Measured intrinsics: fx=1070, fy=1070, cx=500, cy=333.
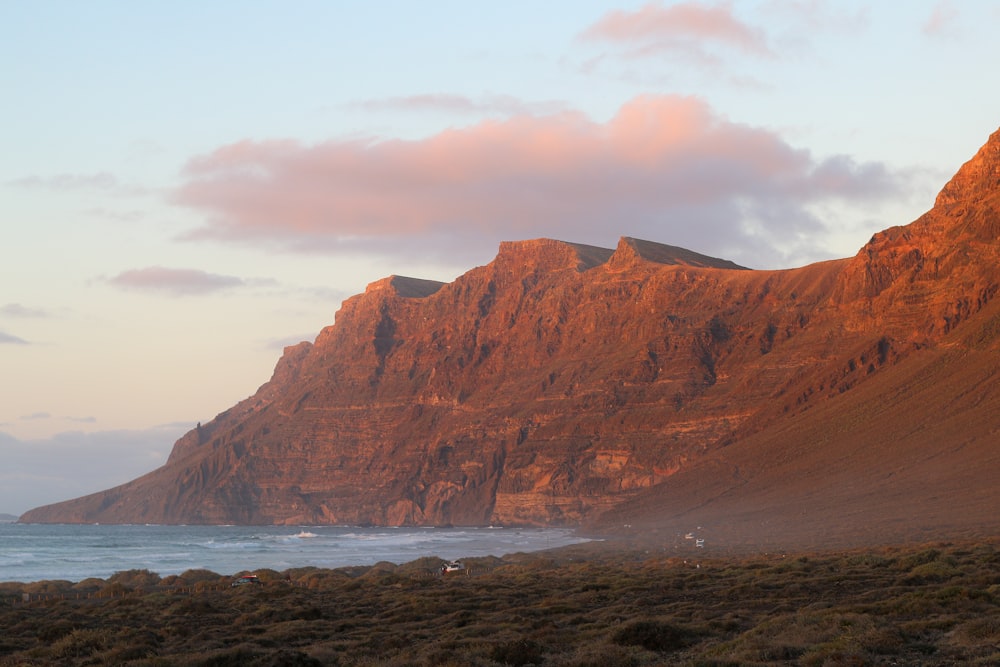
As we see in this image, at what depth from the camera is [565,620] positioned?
3541 cm

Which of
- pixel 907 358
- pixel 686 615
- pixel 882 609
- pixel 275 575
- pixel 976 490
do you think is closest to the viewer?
pixel 882 609

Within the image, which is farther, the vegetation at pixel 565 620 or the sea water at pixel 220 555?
the sea water at pixel 220 555

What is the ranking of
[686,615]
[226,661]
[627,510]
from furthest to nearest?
[627,510] → [686,615] → [226,661]

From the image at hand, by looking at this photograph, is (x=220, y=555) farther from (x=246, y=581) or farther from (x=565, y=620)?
(x=565, y=620)

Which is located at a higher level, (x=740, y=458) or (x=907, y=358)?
(x=907, y=358)

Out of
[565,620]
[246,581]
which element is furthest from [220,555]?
[565,620]

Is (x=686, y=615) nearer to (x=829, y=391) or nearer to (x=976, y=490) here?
(x=976, y=490)

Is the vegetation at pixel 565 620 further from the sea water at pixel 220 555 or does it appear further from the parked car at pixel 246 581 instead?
the sea water at pixel 220 555

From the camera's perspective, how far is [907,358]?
161250 mm

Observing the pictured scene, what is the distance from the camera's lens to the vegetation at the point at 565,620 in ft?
84.6

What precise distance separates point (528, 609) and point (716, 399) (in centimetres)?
16275

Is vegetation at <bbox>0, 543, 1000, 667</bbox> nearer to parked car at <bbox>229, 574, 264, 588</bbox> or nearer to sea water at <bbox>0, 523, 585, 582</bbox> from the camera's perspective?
parked car at <bbox>229, 574, 264, 588</bbox>

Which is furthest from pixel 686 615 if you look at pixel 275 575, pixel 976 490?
pixel 976 490

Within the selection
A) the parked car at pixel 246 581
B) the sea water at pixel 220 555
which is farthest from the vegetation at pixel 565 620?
the sea water at pixel 220 555
